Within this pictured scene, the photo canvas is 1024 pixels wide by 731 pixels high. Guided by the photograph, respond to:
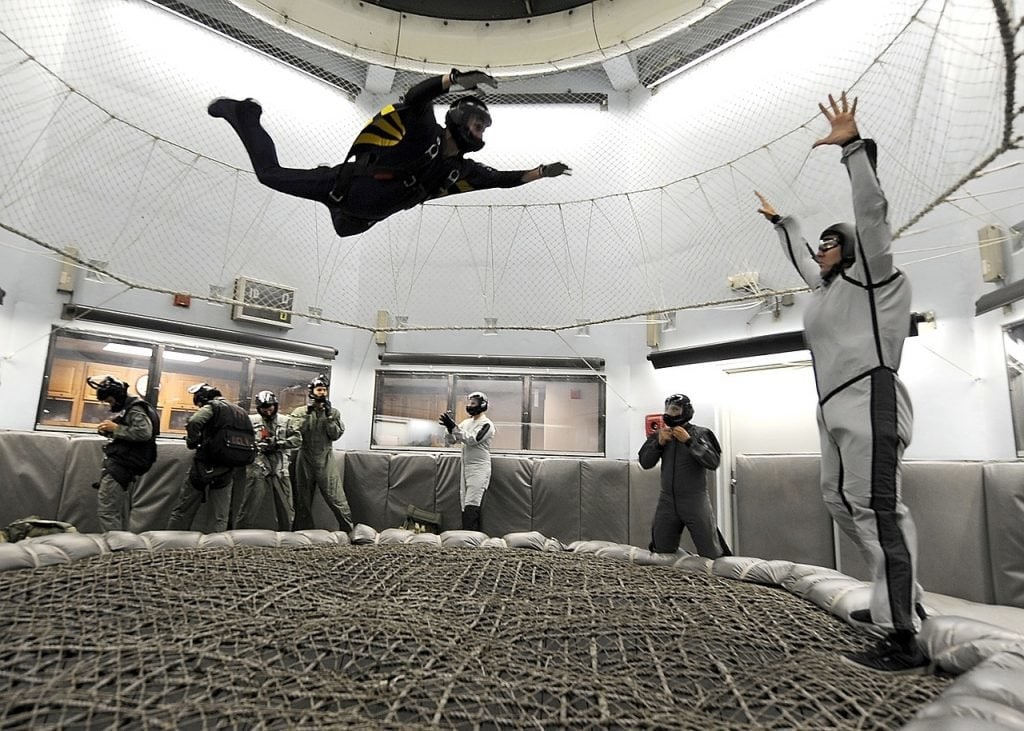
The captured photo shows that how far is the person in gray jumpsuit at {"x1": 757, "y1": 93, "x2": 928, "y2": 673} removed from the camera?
1.60 metres

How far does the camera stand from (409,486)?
4.89 metres

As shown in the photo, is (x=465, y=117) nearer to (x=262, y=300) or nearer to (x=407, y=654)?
(x=407, y=654)

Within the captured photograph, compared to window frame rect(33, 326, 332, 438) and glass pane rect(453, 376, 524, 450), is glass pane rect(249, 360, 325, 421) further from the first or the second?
glass pane rect(453, 376, 524, 450)

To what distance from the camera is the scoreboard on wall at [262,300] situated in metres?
5.12

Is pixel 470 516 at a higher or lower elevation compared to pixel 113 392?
lower

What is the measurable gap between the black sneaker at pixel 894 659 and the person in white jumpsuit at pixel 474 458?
318 cm

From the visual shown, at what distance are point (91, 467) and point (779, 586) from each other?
4448mm

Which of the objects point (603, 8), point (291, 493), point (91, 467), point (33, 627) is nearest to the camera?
point (33, 627)

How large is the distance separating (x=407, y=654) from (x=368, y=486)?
12.1ft

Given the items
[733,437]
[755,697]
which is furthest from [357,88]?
[755,697]

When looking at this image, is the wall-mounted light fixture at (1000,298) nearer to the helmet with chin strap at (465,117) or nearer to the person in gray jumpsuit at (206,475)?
the helmet with chin strap at (465,117)

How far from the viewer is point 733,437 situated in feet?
15.9

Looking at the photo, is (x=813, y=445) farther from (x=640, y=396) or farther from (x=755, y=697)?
(x=755, y=697)

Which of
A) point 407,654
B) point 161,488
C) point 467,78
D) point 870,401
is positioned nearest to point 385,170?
point 467,78
